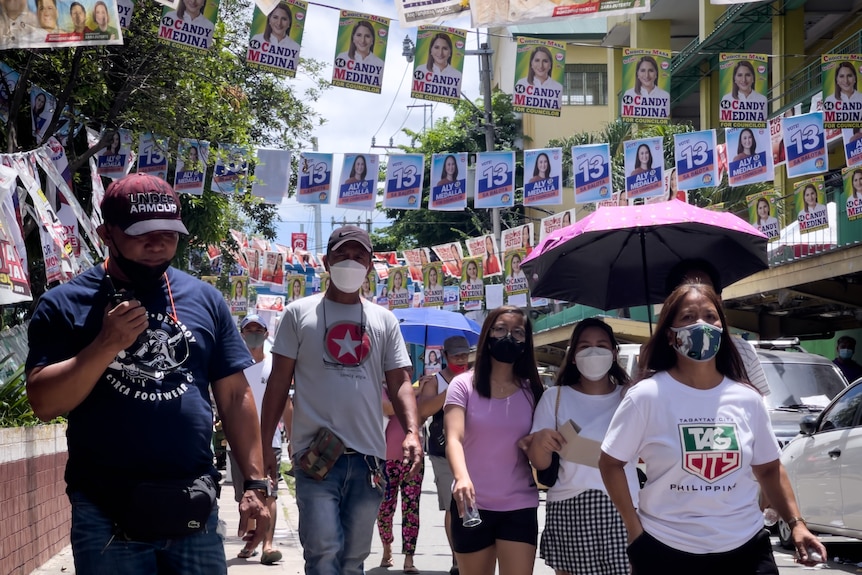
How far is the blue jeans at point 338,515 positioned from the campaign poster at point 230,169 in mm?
9768

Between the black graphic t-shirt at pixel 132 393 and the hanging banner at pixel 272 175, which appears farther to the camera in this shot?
the hanging banner at pixel 272 175

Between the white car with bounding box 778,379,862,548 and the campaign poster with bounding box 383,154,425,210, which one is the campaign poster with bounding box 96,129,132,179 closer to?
the campaign poster with bounding box 383,154,425,210

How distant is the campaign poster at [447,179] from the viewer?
19.9m

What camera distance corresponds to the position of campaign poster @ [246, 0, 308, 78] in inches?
517

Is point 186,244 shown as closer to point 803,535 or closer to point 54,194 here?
point 54,194

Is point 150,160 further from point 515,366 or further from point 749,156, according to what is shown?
point 515,366

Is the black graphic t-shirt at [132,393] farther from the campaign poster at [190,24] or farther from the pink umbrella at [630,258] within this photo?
the campaign poster at [190,24]

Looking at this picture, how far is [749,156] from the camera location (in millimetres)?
17938

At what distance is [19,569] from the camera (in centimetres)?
827

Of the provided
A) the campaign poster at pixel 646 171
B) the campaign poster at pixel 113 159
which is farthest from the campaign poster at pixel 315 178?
the campaign poster at pixel 646 171

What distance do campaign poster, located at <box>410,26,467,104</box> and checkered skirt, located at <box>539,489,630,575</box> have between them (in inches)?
370

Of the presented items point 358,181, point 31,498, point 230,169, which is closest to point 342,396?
point 31,498

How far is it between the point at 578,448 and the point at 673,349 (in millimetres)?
1238

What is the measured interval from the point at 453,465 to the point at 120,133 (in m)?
10.4
